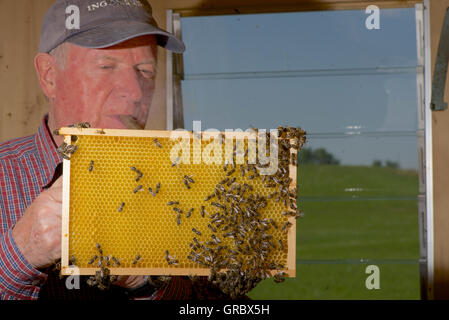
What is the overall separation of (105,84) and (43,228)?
1041 mm

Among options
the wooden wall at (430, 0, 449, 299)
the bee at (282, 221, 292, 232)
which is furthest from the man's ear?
the wooden wall at (430, 0, 449, 299)

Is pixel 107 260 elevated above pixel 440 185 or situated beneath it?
situated beneath

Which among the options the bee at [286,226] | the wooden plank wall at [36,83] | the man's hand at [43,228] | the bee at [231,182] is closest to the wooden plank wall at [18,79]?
the wooden plank wall at [36,83]

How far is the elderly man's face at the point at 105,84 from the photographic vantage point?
2449mm

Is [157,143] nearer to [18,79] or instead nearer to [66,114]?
[66,114]

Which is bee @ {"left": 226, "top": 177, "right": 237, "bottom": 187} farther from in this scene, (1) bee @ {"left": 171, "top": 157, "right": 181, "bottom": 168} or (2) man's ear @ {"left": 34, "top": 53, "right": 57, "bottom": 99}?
(2) man's ear @ {"left": 34, "top": 53, "right": 57, "bottom": 99}

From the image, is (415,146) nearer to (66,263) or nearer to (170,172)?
(170,172)

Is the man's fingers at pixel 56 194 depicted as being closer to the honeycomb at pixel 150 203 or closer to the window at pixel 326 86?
the honeycomb at pixel 150 203

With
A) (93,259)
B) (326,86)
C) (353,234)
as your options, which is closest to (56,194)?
(93,259)

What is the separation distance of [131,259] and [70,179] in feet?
1.12

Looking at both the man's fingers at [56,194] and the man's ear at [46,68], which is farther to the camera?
the man's ear at [46,68]

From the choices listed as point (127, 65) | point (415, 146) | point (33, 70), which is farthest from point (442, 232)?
point (33, 70)

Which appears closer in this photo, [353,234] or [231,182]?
[231,182]

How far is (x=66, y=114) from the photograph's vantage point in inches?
98.4
